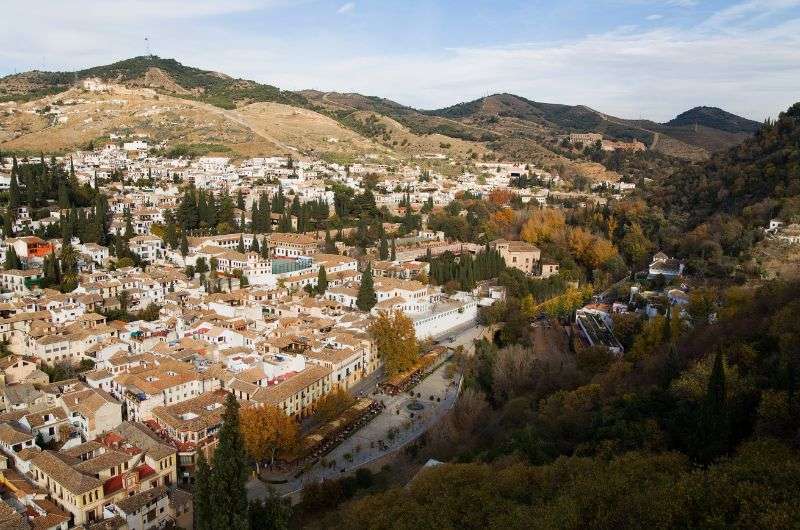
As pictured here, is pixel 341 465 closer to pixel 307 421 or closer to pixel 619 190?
pixel 307 421

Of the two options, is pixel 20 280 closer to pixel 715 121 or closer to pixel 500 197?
pixel 500 197

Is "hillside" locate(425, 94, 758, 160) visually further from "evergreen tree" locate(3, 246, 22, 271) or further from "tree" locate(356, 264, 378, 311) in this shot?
"evergreen tree" locate(3, 246, 22, 271)

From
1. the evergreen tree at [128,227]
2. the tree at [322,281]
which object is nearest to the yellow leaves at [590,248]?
the tree at [322,281]

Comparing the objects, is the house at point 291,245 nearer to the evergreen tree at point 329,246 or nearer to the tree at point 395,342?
the evergreen tree at point 329,246

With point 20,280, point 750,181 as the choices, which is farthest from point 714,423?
point 750,181

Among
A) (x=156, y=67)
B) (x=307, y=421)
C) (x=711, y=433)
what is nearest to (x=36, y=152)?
(x=156, y=67)
